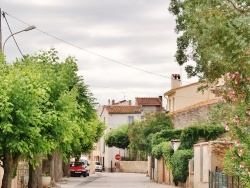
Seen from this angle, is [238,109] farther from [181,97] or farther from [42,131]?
[181,97]

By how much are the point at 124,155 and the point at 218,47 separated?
11052 cm

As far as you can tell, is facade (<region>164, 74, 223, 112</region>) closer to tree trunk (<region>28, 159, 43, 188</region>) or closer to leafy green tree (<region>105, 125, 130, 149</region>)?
leafy green tree (<region>105, 125, 130, 149</region>)

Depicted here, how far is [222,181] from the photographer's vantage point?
1168 inches

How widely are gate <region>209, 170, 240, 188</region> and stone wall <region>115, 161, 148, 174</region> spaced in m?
74.6

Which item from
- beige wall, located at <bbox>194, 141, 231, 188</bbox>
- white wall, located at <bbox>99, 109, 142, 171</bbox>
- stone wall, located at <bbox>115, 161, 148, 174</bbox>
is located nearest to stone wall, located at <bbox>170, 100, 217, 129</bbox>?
beige wall, located at <bbox>194, 141, 231, 188</bbox>

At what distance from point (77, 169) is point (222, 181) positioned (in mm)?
53922

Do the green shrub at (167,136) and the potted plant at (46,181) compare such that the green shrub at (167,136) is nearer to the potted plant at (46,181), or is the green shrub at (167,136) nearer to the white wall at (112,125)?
the potted plant at (46,181)

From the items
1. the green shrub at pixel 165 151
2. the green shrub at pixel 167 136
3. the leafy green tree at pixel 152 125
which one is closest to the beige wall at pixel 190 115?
the green shrub at pixel 167 136

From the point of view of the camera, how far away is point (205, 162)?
39406 millimetres

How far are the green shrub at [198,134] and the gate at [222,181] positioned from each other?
46.8 feet

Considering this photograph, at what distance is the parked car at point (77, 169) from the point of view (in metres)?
82.4

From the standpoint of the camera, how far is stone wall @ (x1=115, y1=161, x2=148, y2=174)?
358ft

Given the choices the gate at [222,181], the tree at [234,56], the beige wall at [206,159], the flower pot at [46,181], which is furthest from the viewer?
the flower pot at [46,181]

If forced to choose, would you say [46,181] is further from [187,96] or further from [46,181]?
[187,96]
